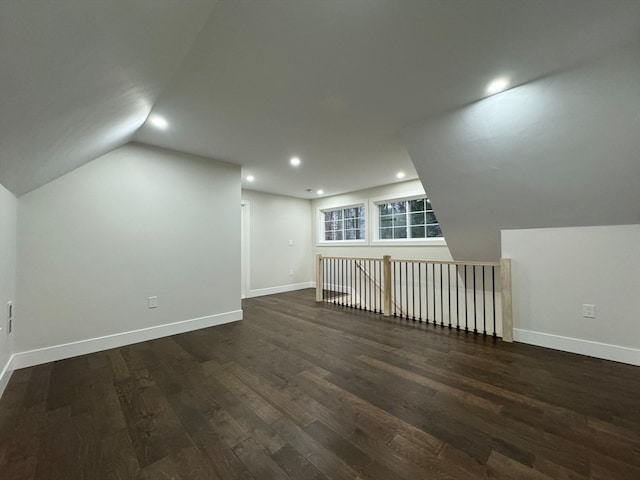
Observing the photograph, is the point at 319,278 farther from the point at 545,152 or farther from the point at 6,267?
the point at 6,267

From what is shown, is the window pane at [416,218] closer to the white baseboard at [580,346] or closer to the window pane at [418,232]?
the window pane at [418,232]

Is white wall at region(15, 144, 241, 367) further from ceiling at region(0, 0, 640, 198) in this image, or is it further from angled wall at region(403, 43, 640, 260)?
angled wall at region(403, 43, 640, 260)

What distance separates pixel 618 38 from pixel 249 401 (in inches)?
138

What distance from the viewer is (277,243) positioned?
20.5 feet

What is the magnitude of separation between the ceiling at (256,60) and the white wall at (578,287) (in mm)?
1862

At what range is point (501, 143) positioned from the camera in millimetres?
2520

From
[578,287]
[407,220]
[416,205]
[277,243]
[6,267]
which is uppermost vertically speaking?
[416,205]

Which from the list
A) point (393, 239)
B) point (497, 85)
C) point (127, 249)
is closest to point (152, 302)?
point (127, 249)

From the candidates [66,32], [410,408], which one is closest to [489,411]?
[410,408]

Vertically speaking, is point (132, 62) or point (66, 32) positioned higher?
point (132, 62)

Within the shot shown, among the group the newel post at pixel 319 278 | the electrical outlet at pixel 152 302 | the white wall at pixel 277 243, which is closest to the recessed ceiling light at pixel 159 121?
the electrical outlet at pixel 152 302

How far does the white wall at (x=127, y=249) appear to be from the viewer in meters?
2.56

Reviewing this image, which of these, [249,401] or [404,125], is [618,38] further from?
[249,401]

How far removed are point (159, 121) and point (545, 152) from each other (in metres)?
3.85
